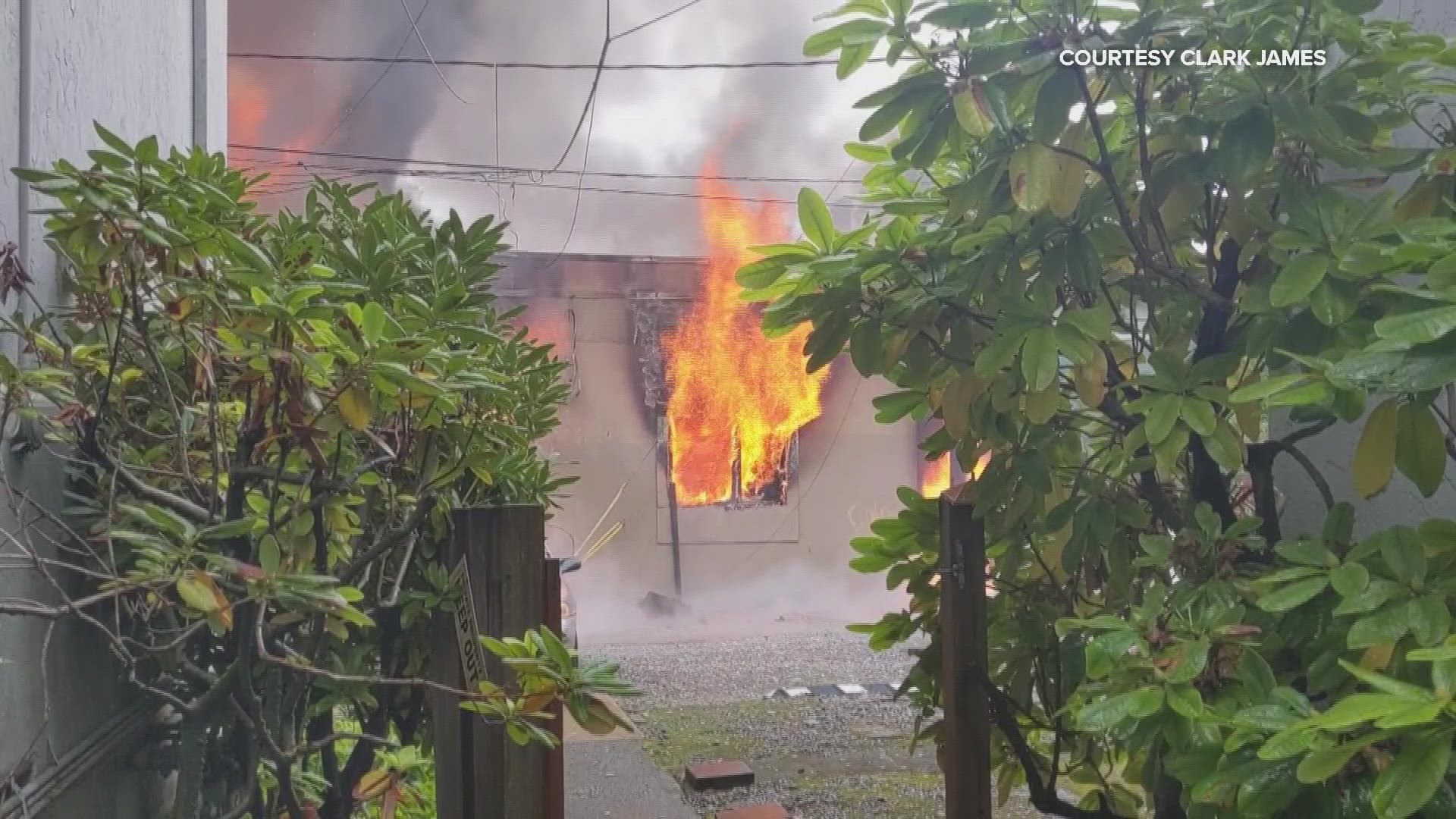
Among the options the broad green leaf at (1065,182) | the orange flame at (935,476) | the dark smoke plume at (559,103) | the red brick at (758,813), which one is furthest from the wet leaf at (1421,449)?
the orange flame at (935,476)

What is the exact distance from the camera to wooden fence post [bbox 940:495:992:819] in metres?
1.80

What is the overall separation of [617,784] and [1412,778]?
4.38 m

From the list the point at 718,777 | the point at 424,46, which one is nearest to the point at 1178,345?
the point at 718,777

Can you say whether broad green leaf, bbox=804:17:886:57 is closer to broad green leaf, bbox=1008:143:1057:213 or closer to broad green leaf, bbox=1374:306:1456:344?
broad green leaf, bbox=1008:143:1057:213

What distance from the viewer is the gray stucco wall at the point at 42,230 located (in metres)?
1.33

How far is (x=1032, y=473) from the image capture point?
1.61 metres

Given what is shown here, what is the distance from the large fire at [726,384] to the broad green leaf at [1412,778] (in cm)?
968

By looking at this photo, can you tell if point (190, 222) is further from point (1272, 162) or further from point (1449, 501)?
point (1449, 501)

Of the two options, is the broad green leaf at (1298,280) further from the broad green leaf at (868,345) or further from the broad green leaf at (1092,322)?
the broad green leaf at (868,345)

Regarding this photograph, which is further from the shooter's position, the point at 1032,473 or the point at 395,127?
the point at 395,127

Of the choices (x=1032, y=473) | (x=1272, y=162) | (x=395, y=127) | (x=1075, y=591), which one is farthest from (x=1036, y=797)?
(x=395, y=127)

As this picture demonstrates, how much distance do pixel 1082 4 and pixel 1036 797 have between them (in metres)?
1.52

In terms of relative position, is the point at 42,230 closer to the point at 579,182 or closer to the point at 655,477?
the point at 579,182

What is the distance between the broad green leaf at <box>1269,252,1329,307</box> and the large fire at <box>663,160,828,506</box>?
928cm
